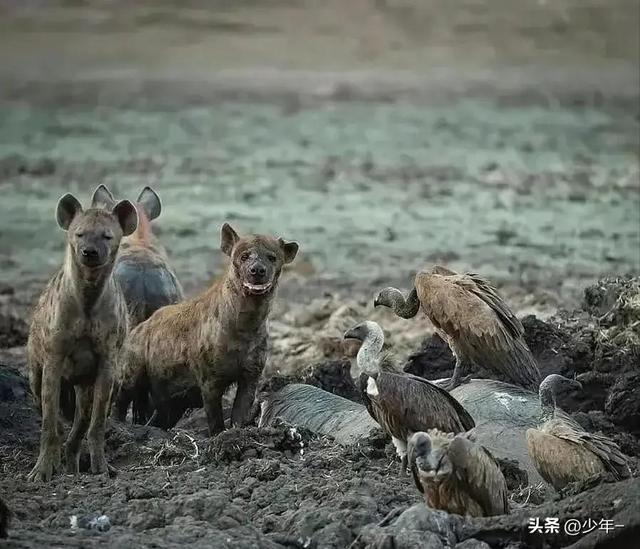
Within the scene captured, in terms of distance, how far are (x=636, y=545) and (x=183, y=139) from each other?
13086mm

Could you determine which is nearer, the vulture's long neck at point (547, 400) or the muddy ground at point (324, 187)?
the muddy ground at point (324, 187)

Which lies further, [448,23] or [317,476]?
[448,23]

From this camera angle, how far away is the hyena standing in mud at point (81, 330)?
7.61 m

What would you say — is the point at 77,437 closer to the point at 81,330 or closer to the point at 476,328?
the point at 81,330

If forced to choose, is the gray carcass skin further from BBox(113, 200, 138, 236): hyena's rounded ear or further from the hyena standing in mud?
BBox(113, 200, 138, 236): hyena's rounded ear

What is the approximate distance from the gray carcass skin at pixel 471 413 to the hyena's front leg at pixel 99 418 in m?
1.06

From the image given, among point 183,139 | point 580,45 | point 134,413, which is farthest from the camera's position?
point 580,45

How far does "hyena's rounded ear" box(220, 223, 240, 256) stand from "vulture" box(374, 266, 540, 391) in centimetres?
101

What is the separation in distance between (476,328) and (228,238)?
1.33 meters

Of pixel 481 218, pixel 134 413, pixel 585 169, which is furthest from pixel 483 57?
pixel 134 413

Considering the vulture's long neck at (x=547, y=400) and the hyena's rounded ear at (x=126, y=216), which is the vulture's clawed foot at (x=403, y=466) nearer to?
the vulture's long neck at (x=547, y=400)

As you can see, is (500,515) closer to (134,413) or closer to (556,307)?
(134,413)

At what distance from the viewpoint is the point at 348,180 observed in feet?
55.4

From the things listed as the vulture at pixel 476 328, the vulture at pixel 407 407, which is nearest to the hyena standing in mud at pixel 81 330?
the vulture at pixel 407 407
